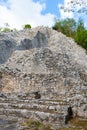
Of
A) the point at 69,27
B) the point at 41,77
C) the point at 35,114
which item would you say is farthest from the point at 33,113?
the point at 69,27

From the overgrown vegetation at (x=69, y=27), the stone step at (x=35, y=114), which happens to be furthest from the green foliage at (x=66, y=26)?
the stone step at (x=35, y=114)

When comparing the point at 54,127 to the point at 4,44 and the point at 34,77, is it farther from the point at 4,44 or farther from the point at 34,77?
the point at 4,44

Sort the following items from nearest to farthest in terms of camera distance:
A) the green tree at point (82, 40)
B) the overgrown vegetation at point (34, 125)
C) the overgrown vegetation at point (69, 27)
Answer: the overgrown vegetation at point (34, 125) < the green tree at point (82, 40) < the overgrown vegetation at point (69, 27)

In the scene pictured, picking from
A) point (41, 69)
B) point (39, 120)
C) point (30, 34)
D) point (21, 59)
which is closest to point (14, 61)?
point (21, 59)

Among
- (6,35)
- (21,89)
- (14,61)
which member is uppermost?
(6,35)

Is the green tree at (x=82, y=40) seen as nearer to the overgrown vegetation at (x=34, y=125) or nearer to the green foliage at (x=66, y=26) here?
the green foliage at (x=66, y=26)

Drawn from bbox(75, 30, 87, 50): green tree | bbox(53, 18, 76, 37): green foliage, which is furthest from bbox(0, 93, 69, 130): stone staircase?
bbox(53, 18, 76, 37): green foliage

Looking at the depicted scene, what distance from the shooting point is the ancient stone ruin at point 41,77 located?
16562 mm

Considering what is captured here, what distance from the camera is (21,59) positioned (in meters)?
46.5

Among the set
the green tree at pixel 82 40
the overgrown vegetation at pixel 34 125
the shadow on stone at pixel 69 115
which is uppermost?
the green tree at pixel 82 40

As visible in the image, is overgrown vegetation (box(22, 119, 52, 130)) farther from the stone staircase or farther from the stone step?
the stone step

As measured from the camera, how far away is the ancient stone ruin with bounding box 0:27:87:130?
16562 mm

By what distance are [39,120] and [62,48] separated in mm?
39500

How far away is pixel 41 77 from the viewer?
116 ft
